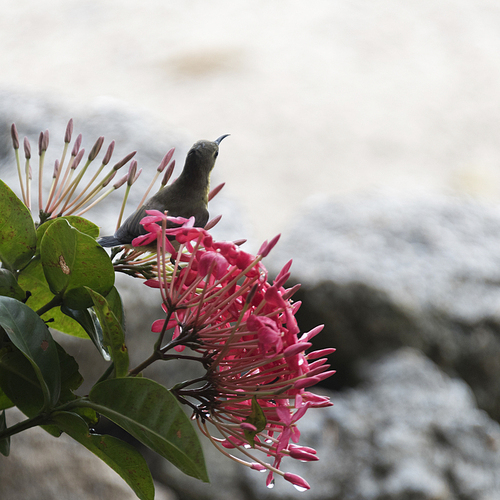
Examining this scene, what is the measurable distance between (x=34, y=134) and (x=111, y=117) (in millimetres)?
212

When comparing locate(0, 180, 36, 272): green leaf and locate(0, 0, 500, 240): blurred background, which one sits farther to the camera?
locate(0, 0, 500, 240): blurred background

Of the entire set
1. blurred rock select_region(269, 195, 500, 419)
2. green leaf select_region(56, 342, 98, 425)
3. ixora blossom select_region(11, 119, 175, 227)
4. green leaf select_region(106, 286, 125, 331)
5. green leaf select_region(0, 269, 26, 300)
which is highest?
ixora blossom select_region(11, 119, 175, 227)

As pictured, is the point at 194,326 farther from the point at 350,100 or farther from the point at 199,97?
the point at 350,100

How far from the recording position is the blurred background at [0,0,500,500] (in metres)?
0.96

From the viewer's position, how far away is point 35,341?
0.28m

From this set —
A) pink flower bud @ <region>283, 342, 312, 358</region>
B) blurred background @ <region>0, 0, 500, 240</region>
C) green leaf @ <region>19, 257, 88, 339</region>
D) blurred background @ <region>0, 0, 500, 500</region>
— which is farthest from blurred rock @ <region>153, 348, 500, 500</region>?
blurred background @ <region>0, 0, 500, 240</region>

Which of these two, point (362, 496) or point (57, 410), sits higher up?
point (57, 410)

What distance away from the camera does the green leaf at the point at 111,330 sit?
27 centimetres

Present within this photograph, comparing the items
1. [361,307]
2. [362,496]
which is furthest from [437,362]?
[362,496]

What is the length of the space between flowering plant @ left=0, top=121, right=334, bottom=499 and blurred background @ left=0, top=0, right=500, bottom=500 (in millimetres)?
348

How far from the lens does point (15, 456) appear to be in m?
0.58

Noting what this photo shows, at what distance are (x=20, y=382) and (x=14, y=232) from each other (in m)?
0.09

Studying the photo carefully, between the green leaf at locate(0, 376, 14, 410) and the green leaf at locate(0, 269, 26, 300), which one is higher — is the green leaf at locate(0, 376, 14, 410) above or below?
below

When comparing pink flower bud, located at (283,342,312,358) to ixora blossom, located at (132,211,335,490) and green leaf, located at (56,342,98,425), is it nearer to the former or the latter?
ixora blossom, located at (132,211,335,490)
